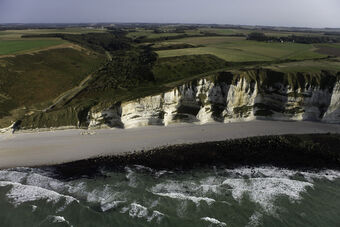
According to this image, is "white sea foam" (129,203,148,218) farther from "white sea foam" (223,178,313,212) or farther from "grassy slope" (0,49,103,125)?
"grassy slope" (0,49,103,125)

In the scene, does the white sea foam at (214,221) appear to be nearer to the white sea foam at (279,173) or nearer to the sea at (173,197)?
the sea at (173,197)

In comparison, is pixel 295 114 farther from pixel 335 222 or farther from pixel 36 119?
pixel 36 119

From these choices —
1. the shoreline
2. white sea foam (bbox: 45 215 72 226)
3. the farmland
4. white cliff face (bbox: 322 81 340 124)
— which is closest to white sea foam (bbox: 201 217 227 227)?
the shoreline

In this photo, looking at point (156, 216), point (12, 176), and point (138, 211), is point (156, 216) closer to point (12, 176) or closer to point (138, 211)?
point (138, 211)

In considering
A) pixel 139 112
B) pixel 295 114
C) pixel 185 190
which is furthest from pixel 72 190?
pixel 295 114

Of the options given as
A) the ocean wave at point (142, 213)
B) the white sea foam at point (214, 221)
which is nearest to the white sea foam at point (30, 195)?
the ocean wave at point (142, 213)

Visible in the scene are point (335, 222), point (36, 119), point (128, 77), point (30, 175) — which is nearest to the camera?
point (335, 222)

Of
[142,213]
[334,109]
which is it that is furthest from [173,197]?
[334,109]
